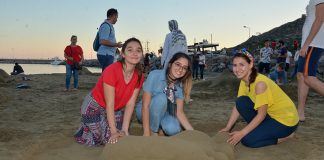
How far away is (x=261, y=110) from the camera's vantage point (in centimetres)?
366

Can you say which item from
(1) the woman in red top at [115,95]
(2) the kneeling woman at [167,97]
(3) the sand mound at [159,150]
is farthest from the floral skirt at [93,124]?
(3) the sand mound at [159,150]

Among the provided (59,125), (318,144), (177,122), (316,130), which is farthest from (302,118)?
(59,125)

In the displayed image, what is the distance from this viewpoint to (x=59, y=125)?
497 centimetres

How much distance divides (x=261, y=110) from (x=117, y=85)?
1.42 m

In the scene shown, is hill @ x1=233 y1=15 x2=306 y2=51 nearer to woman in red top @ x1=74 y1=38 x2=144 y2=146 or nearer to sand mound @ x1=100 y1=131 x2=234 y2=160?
woman in red top @ x1=74 y1=38 x2=144 y2=146

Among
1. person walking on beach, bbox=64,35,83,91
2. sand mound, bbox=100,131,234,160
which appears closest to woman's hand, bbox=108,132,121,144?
sand mound, bbox=100,131,234,160

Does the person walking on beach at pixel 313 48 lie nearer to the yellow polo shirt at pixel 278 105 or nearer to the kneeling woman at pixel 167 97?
the yellow polo shirt at pixel 278 105

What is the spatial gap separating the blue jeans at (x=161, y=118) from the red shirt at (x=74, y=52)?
6.06 meters

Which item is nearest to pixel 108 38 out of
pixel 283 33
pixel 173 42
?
pixel 173 42

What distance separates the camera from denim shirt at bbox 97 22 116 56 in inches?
→ 248

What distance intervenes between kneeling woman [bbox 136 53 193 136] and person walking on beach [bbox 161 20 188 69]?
1789 millimetres

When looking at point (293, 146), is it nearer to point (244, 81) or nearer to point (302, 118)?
point (244, 81)

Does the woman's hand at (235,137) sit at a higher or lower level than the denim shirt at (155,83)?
lower

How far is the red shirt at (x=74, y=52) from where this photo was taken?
9820 millimetres
